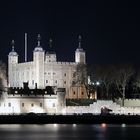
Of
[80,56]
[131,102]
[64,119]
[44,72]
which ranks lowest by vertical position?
[64,119]

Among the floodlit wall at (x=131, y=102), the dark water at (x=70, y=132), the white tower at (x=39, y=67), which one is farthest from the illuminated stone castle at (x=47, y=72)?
the dark water at (x=70, y=132)

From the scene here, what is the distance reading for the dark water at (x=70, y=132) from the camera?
115750 millimetres

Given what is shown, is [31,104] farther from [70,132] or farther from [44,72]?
[70,132]

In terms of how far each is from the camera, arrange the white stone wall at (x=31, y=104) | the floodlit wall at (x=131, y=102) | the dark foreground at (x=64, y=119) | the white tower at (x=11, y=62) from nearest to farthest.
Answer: the dark foreground at (x=64, y=119) < the white stone wall at (x=31, y=104) < the floodlit wall at (x=131, y=102) < the white tower at (x=11, y=62)

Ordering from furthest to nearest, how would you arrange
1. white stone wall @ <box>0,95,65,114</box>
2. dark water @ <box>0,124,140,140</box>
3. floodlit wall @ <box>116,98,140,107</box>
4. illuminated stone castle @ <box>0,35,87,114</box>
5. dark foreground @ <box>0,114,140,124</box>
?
illuminated stone castle @ <box>0,35,87,114</box>, floodlit wall @ <box>116,98,140,107</box>, white stone wall @ <box>0,95,65,114</box>, dark foreground @ <box>0,114,140,124</box>, dark water @ <box>0,124,140,140</box>

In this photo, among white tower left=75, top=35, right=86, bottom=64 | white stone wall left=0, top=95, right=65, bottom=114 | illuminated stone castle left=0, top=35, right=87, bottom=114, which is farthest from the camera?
white tower left=75, top=35, right=86, bottom=64

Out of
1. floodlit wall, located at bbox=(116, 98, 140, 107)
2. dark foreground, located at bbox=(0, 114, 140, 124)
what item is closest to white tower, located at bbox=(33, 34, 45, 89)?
floodlit wall, located at bbox=(116, 98, 140, 107)

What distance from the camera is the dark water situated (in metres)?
116

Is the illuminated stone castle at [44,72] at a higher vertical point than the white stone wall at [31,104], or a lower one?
higher

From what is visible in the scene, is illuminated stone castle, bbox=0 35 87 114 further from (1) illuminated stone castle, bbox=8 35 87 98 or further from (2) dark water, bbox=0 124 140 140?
(2) dark water, bbox=0 124 140 140

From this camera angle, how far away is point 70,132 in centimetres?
12244

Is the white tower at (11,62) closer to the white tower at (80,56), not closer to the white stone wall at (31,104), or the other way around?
the white tower at (80,56)

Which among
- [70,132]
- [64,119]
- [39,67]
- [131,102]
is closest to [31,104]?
[64,119]

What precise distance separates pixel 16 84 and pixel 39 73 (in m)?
7.64
